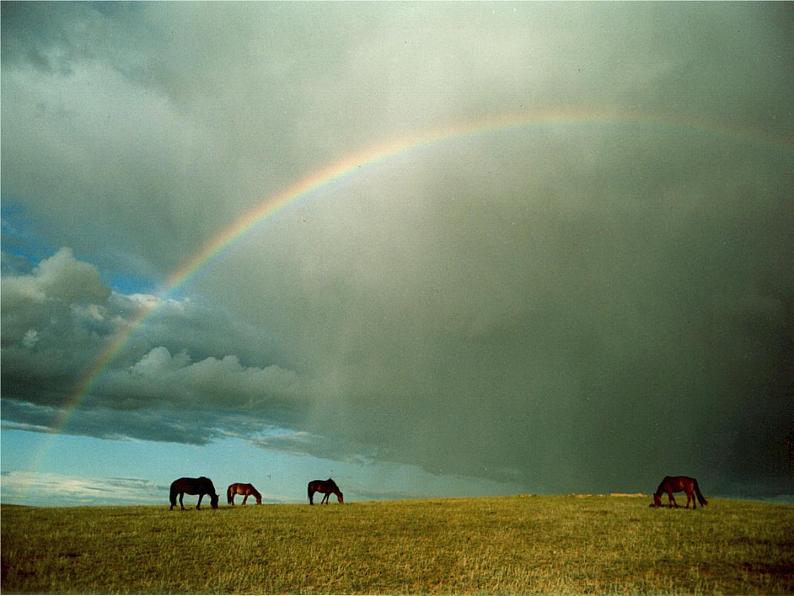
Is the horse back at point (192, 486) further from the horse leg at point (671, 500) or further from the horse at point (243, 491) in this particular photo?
the horse leg at point (671, 500)

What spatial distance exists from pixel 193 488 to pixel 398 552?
2238 cm

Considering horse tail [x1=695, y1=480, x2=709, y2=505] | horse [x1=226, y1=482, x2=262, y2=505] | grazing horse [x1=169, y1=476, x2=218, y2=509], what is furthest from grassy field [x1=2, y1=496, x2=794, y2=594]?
horse [x1=226, y1=482, x2=262, y2=505]

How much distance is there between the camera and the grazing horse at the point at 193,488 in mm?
42031

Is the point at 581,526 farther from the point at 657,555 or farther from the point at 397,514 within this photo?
the point at 397,514

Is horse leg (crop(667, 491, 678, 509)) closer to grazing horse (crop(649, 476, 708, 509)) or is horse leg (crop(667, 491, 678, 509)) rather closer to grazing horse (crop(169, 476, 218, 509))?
grazing horse (crop(649, 476, 708, 509))

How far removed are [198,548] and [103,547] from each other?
3421 millimetres

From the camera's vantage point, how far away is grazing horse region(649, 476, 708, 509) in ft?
133

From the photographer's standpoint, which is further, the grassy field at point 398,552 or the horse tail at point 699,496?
the horse tail at point 699,496

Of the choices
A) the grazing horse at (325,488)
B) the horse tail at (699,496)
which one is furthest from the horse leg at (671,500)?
the grazing horse at (325,488)

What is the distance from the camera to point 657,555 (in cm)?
2400

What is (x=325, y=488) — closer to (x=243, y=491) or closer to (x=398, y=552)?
(x=243, y=491)

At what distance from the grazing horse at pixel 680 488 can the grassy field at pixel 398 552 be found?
4.26 metres

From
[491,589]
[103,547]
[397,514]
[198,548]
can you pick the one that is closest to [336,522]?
[397,514]

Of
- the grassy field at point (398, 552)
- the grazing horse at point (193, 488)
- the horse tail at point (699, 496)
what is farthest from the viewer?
the grazing horse at point (193, 488)
